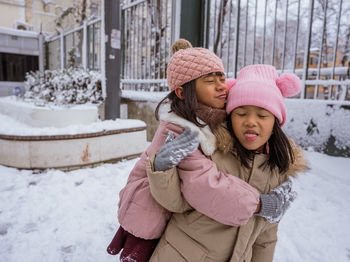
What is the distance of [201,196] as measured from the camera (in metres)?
0.92

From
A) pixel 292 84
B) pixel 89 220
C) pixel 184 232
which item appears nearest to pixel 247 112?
pixel 292 84

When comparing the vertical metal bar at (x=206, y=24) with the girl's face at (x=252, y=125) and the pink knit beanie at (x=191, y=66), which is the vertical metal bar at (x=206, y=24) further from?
the girl's face at (x=252, y=125)

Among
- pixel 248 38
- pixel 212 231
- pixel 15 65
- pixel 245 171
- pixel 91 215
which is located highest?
pixel 15 65

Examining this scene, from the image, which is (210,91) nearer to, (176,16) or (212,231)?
(212,231)

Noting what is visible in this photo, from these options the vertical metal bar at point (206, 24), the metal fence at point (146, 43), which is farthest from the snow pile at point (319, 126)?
the metal fence at point (146, 43)

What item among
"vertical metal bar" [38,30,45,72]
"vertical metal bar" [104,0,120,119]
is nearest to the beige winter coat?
"vertical metal bar" [104,0,120,119]

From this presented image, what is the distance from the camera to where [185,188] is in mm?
949

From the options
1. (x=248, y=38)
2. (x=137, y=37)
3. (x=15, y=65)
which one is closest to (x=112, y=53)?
(x=137, y=37)

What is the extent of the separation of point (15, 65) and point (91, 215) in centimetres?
1451

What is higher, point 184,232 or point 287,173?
point 287,173

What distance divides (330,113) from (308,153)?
1.93ft

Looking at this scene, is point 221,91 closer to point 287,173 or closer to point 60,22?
point 287,173

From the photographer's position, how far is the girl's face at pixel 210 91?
1.12 m

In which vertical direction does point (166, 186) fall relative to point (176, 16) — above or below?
below
